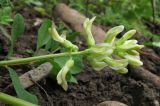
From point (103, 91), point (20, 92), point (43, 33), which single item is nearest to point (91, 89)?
point (103, 91)

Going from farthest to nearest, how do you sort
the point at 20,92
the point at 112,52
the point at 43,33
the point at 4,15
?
the point at 4,15
the point at 43,33
the point at 20,92
the point at 112,52

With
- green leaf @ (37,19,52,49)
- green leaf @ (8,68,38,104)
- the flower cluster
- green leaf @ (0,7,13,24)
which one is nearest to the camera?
the flower cluster

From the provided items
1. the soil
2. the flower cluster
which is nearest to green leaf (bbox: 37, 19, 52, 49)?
the soil

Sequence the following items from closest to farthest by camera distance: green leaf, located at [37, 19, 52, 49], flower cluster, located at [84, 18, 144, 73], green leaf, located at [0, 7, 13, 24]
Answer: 1. flower cluster, located at [84, 18, 144, 73]
2. green leaf, located at [37, 19, 52, 49]
3. green leaf, located at [0, 7, 13, 24]

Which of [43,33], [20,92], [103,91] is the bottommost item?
[103,91]

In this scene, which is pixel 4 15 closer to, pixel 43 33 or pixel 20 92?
pixel 43 33

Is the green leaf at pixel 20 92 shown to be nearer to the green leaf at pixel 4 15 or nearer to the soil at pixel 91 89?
the soil at pixel 91 89

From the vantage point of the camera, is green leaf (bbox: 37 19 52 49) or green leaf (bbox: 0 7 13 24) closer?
green leaf (bbox: 37 19 52 49)

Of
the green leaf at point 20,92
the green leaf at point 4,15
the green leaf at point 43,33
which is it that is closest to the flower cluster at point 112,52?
the green leaf at point 20,92

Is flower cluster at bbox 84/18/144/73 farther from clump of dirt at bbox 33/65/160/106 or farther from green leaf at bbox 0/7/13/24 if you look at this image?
green leaf at bbox 0/7/13/24

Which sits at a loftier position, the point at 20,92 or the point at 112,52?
the point at 112,52
